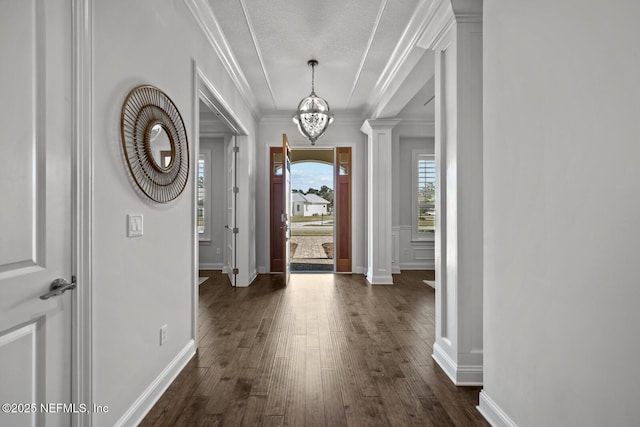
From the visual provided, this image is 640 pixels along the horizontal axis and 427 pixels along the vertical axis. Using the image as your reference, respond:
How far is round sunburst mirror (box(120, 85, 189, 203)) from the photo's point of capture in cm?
182

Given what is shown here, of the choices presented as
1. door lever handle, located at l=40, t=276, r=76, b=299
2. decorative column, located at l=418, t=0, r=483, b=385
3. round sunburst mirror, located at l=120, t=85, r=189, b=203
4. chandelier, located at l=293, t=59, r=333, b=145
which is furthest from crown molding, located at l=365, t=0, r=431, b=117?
door lever handle, located at l=40, t=276, r=76, b=299

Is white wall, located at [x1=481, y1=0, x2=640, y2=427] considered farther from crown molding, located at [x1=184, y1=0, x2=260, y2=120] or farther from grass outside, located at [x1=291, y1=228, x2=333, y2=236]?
grass outside, located at [x1=291, y1=228, x2=333, y2=236]

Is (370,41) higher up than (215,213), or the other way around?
(370,41)

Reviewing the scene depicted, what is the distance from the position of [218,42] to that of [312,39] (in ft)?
3.13

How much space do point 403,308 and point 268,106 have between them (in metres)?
3.91

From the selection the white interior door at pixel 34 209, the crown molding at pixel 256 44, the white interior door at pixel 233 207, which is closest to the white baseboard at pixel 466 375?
the white interior door at pixel 34 209

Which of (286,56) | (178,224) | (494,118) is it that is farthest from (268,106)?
(494,118)

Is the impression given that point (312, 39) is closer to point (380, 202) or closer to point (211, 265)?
point (380, 202)

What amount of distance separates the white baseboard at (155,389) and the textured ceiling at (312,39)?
112 inches

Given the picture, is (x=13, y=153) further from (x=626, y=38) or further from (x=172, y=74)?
(x=626, y=38)

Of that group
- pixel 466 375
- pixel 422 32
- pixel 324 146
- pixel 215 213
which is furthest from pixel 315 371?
pixel 215 213

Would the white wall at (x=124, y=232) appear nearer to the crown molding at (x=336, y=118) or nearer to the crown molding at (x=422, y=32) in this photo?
the crown molding at (x=422, y=32)

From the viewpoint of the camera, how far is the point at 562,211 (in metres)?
1.34

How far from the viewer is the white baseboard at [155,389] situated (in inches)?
70.0
